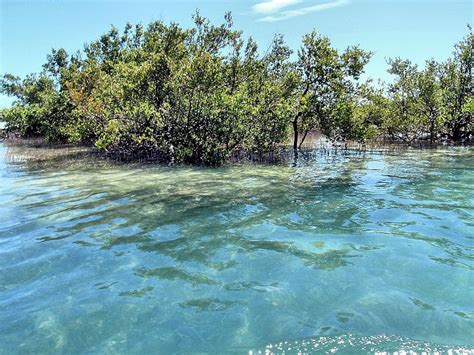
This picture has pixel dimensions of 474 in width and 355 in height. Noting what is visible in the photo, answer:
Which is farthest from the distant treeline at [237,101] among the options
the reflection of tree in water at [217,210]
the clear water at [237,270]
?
the clear water at [237,270]

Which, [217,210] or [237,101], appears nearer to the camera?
[217,210]

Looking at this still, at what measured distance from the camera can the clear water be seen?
149 inches

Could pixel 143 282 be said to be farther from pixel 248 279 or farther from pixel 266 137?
pixel 266 137

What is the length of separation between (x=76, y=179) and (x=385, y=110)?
21.2m

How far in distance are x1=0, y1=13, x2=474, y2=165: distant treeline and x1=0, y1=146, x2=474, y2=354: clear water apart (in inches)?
265

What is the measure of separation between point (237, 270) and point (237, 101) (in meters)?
11.8

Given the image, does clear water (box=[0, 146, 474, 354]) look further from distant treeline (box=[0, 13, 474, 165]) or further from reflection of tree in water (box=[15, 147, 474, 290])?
distant treeline (box=[0, 13, 474, 165])

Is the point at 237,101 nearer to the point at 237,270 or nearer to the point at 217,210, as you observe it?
the point at 217,210

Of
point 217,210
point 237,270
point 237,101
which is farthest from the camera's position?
point 237,101

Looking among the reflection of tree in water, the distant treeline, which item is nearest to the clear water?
the reflection of tree in water

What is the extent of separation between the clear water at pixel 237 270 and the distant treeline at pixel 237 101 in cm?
674

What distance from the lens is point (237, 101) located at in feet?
53.5

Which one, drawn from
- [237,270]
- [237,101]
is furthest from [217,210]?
[237,101]

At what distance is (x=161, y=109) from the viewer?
55.5 feet
